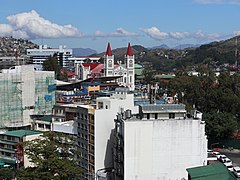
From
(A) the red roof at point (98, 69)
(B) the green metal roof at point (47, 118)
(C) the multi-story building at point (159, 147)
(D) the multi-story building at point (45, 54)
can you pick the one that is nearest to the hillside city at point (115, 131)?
(C) the multi-story building at point (159, 147)

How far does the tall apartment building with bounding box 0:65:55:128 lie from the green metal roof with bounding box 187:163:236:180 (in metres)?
20.1

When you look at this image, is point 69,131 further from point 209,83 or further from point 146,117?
point 209,83

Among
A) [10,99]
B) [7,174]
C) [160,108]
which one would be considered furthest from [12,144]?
[160,108]

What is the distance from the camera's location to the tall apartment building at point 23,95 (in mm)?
36438

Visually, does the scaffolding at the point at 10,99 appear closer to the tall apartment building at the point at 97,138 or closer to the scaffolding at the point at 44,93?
the scaffolding at the point at 44,93

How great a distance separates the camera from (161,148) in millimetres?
21734

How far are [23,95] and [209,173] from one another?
857 inches

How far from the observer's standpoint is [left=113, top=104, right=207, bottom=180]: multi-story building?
21516 millimetres

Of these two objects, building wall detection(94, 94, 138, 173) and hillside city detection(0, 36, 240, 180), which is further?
building wall detection(94, 94, 138, 173)

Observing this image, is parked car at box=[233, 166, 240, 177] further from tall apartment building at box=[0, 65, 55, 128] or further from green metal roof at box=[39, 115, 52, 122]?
tall apartment building at box=[0, 65, 55, 128]

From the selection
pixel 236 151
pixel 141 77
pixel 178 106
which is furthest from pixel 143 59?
pixel 178 106

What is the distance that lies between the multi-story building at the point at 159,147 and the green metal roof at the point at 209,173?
120 cm

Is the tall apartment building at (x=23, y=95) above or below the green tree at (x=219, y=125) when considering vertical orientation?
above

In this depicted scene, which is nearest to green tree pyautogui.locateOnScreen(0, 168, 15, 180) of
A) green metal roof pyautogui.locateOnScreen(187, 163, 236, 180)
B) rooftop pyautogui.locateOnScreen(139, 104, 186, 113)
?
rooftop pyautogui.locateOnScreen(139, 104, 186, 113)
